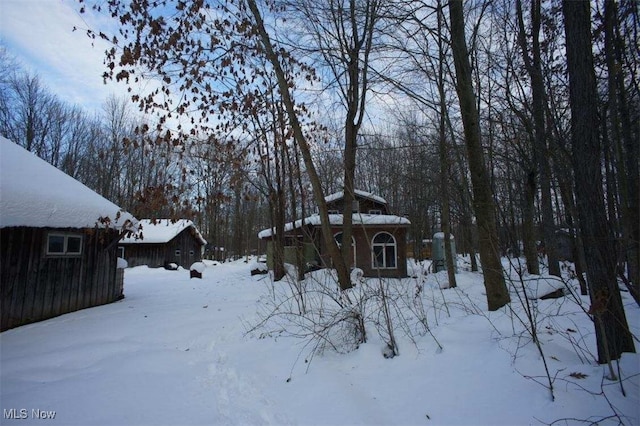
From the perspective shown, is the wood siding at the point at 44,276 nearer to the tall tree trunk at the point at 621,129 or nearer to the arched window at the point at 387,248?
the tall tree trunk at the point at 621,129

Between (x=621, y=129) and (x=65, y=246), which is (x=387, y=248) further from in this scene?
(x=621, y=129)

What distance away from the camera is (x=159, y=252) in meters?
25.7

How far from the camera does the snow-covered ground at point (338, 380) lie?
2.49 metres

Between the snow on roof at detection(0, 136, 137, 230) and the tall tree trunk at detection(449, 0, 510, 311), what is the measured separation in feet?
20.0

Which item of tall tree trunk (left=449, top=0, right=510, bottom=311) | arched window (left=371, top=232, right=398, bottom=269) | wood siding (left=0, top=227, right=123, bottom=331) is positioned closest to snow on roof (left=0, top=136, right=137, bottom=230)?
wood siding (left=0, top=227, right=123, bottom=331)

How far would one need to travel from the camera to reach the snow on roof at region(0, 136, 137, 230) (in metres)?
6.46

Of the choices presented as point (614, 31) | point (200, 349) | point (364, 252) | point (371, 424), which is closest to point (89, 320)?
point (200, 349)

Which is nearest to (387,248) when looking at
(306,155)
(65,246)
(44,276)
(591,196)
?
(306,155)

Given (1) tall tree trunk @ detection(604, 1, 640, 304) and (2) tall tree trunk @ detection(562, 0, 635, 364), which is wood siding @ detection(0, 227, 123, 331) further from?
(1) tall tree trunk @ detection(604, 1, 640, 304)

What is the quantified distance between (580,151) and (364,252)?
46.6 feet

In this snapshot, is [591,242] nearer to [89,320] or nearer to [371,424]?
[371,424]

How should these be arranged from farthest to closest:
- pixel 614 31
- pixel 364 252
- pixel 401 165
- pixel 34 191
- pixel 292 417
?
pixel 364 252 < pixel 401 165 < pixel 34 191 < pixel 614 31 < pixel 292 417

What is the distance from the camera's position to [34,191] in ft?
23.1

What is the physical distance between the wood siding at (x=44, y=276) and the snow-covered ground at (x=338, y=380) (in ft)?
6.74
